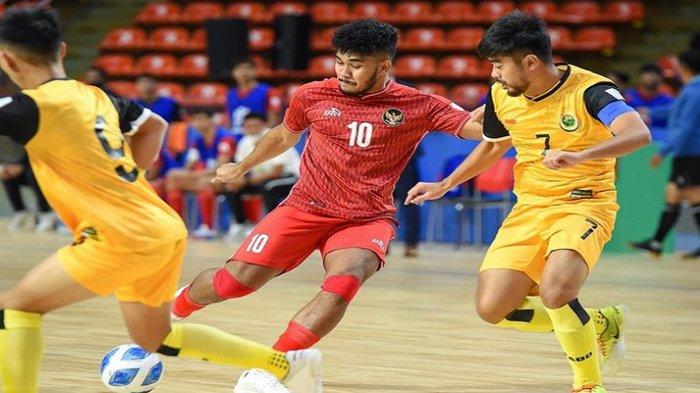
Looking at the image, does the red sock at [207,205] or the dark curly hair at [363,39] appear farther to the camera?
the red sock at [207,205]

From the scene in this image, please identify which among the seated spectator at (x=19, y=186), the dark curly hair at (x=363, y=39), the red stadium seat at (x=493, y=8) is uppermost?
the dark curly hair at (x=363, y=39)

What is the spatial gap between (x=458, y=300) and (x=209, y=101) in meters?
9.81

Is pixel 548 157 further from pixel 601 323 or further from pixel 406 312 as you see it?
pixel 406 312

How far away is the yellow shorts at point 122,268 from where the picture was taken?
4.15m

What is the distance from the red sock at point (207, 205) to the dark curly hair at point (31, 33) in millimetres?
10112

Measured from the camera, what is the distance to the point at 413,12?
1884 cm

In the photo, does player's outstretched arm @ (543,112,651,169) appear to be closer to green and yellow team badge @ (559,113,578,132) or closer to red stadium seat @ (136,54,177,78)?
green and yellow team badge @ (559,113,578,132)

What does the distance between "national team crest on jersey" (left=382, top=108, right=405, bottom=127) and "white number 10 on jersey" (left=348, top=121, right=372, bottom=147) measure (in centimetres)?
8

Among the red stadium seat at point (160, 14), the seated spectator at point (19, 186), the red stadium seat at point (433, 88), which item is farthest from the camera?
the red stadium seat at point (160, 14)

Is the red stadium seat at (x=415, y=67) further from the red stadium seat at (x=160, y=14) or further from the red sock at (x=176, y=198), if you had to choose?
the red sock at (x=176, y=198)

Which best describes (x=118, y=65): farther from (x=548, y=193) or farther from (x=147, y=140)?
(x=147, y=140)

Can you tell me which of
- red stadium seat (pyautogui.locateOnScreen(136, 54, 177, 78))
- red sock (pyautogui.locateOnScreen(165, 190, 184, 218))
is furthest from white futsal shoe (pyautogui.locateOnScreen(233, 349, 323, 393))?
red stadium seat (pyautogui.locateOnScreen(136, 54, 177, 78))

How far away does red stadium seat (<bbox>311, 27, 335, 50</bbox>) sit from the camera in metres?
18.9

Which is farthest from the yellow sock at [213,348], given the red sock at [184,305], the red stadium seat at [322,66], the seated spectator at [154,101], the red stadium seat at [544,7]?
the red stadium seat at [544,7]
